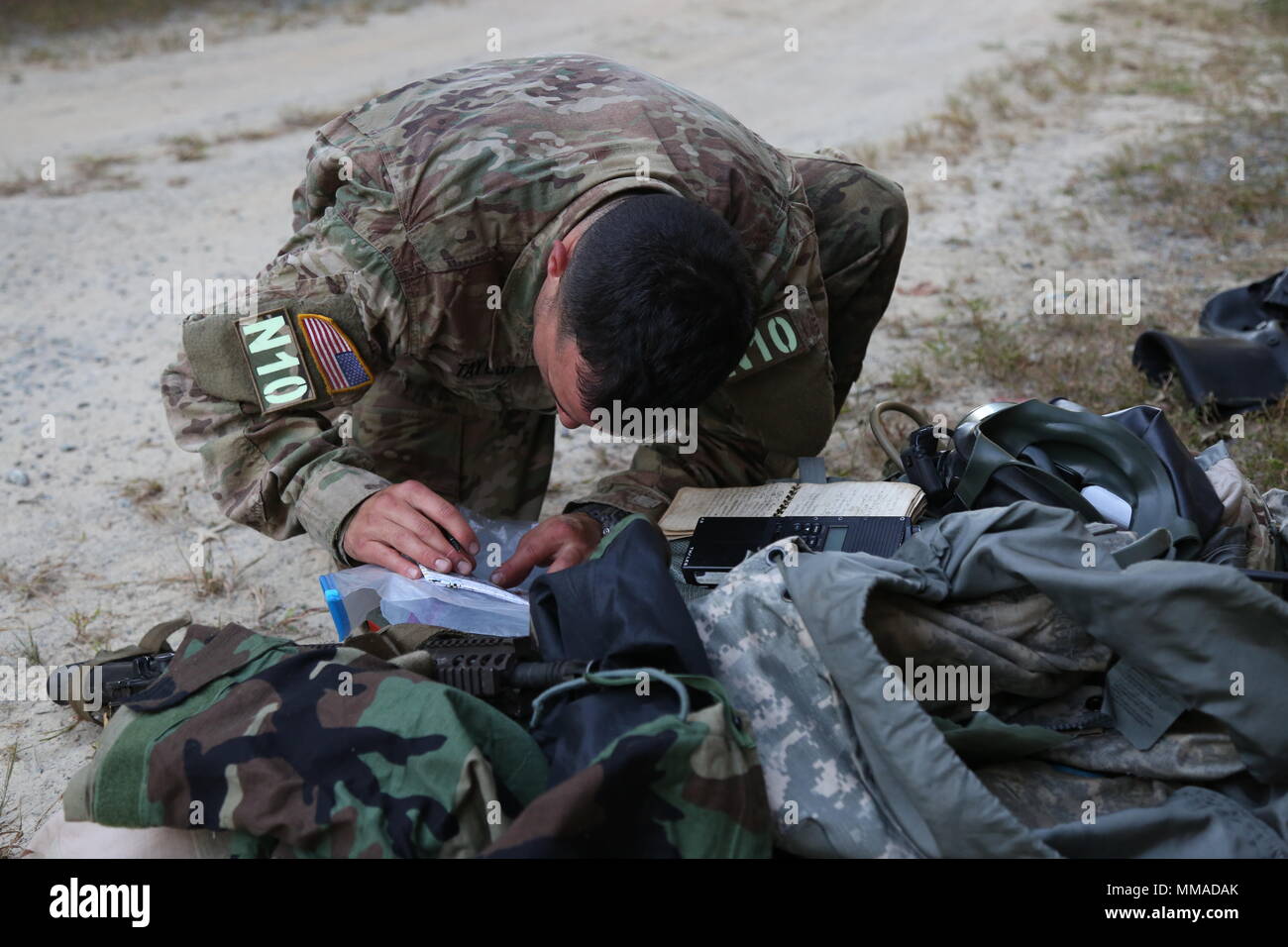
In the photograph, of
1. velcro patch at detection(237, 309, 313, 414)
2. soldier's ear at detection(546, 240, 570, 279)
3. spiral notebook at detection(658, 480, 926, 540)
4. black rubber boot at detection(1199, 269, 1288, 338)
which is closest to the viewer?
soldier's ear at detection(546, 240, 570, 279)

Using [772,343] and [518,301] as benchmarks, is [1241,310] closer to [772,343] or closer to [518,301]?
[772,343]

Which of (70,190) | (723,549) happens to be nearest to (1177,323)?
(723,549)

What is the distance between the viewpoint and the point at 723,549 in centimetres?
231

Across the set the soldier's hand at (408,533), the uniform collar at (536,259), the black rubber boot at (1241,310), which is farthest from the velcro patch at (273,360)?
the black rubber boot at (1241,310)

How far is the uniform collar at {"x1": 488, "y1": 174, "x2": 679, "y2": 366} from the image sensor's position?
223 cm

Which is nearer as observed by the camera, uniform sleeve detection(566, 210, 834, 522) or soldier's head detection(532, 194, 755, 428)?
soldier's head detection(532, 194, 755, 428)

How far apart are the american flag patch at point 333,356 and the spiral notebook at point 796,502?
2.27ft

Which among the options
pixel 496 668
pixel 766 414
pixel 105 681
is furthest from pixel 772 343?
pixel 105 681

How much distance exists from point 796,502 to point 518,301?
0.70m

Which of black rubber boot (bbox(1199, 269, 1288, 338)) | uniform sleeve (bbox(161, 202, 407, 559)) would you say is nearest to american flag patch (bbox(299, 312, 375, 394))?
uniform sleeve (bbox(161, 202, 407, 559))

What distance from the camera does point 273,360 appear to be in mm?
2303

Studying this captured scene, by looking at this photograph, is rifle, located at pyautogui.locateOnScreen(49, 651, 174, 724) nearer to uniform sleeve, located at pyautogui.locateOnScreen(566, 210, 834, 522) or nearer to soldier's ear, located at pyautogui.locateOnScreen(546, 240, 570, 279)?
uniform sleeve, located at pyautogui.locateOnScreen(566, 210, 834, 522)

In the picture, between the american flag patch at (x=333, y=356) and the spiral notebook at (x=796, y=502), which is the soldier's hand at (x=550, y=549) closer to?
the spiral notebook at (x=796, y=502)

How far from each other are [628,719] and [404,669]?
14.5 inches
